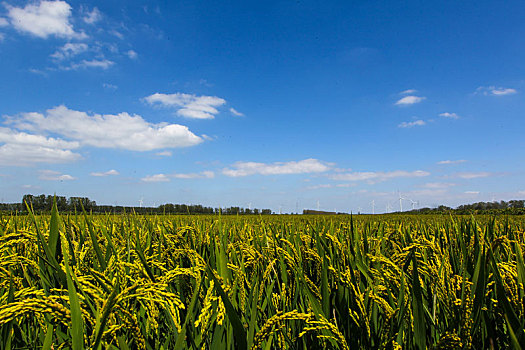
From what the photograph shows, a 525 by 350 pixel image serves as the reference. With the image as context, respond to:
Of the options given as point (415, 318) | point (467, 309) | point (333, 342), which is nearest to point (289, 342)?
point (333, 342)

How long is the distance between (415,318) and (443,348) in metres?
0.13

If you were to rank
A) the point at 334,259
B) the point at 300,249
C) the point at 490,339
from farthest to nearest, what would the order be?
the point at 300,249 < the point at 334,259 < the point at 490,339

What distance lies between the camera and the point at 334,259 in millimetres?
2100

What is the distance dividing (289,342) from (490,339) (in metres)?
0.82

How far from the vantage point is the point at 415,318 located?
41.2 inches

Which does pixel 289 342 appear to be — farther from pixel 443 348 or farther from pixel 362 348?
pixel 443 348

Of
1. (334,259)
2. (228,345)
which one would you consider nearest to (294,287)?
(334,259)

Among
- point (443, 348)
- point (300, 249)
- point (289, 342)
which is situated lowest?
point (289, 342)

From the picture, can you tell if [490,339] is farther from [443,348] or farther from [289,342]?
[289,342]

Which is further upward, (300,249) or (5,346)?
(300,249)

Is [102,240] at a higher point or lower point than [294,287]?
higher

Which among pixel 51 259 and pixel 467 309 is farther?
pixel 51 259

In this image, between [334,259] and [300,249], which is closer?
[334,259]

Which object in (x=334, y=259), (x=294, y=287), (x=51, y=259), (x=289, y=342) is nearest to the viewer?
(x=289, y=342)
